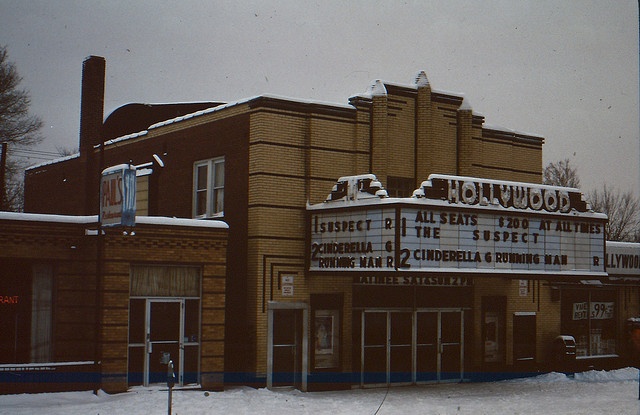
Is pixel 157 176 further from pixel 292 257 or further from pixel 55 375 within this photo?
pixel 55 375

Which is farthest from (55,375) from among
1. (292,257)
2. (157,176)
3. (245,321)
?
(157,176)

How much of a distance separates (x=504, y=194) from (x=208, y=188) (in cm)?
828

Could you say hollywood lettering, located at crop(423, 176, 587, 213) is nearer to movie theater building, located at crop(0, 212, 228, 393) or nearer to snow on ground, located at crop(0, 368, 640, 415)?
snow on ground, located at crop(0, 368, 640, 415)

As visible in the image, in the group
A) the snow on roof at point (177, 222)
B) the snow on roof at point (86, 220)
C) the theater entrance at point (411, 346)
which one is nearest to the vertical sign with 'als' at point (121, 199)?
the snow on roof at point (86, 220)

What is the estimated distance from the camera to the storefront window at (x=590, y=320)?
101ft

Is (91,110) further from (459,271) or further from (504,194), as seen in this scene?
(459,271)

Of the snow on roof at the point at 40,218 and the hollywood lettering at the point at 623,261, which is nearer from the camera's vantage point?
the snow on roof at the point at 40,218

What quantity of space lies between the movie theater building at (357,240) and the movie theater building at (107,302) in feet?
4.99

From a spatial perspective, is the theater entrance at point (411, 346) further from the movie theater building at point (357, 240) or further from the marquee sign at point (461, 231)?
the marquee sign at point (461, 231)

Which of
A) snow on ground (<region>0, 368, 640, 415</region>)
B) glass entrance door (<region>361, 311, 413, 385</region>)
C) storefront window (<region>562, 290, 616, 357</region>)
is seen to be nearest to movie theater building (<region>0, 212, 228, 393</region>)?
snow on ground (<region>0, 368, 640, 415</region>)

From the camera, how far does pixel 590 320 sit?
103ft

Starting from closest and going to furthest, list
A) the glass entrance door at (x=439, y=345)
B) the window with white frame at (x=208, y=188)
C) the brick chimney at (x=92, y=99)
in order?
the window with white frame at (x=208, y=188) < the glass entrance door at (x=439, y=345) < the brick chimney at (x=92, y=99)

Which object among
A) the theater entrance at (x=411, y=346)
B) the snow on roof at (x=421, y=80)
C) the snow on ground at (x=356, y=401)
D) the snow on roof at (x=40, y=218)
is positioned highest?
the snow on roof at (x=421, y=80)

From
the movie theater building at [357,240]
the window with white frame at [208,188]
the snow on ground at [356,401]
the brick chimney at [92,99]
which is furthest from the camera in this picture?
the brick chimney at [92,99]
